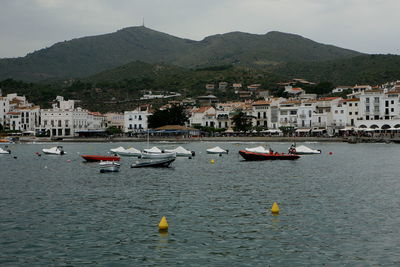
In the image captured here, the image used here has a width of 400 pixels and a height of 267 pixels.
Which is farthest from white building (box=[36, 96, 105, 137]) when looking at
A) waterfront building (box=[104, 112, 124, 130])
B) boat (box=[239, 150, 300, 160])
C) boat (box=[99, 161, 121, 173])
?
boat (box=[99, 161, 121, 173])

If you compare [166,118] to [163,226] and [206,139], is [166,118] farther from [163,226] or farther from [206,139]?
[163,226]

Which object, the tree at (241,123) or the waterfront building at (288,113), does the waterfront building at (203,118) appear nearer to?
the tree at (241,123)

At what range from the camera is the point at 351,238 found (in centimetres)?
2109

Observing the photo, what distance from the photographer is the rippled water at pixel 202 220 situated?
18.8 m

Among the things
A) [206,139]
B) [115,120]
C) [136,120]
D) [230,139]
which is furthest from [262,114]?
[115,120]

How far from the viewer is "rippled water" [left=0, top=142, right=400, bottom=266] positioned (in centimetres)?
1880

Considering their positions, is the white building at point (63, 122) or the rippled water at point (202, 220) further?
the white building at point (63, 122)

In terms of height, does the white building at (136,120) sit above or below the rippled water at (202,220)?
above

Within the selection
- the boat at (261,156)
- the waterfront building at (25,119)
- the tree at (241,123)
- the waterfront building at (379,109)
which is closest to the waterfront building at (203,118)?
the tree at (241,123)

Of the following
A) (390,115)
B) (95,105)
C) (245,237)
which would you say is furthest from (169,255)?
(95,105)

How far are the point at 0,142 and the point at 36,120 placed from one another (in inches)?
987

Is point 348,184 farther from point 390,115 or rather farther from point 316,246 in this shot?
point 390,115

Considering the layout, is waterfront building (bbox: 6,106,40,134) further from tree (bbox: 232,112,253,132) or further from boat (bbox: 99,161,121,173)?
boat (bbox: 99,161,121,173)

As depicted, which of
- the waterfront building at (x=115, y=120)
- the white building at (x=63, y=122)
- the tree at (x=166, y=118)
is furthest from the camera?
the waterfront building at (x=115, y=120)
